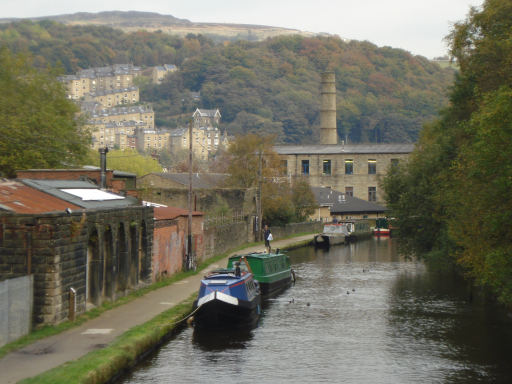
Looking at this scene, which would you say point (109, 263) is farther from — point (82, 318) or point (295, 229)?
point (295, 229)

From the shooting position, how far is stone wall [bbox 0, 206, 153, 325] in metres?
21.3

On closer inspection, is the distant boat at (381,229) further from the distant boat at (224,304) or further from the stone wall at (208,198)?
the distant boat at (224,304)

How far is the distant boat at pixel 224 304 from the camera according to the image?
87.0 feet

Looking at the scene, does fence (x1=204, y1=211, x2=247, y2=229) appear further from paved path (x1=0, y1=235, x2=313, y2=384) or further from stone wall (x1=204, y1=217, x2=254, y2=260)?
paved path (x1=0, y1=235, x2=313, y2=384)

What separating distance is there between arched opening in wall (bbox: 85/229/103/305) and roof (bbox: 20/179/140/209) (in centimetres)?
134

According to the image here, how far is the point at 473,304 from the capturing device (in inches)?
1312

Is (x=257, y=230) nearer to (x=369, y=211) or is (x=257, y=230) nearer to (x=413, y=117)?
(x=369, y=211)

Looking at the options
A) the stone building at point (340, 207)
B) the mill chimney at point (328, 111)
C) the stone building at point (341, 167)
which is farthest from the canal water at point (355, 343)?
the mill chimney at point (328, 111)

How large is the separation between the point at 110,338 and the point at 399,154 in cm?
8414

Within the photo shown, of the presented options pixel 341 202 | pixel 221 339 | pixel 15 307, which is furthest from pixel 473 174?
pixel 341 202

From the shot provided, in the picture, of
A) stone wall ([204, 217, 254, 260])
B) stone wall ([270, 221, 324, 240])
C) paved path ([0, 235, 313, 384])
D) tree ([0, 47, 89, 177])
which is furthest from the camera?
stone wall ([270, 221, 324, 240])

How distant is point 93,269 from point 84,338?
5093 mm

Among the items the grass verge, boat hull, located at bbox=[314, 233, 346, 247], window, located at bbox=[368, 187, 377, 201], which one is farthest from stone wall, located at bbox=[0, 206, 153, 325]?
window, located at bbox=[368, 187, 377, 201]

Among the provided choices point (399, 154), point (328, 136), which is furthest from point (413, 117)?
point (399, 154)
